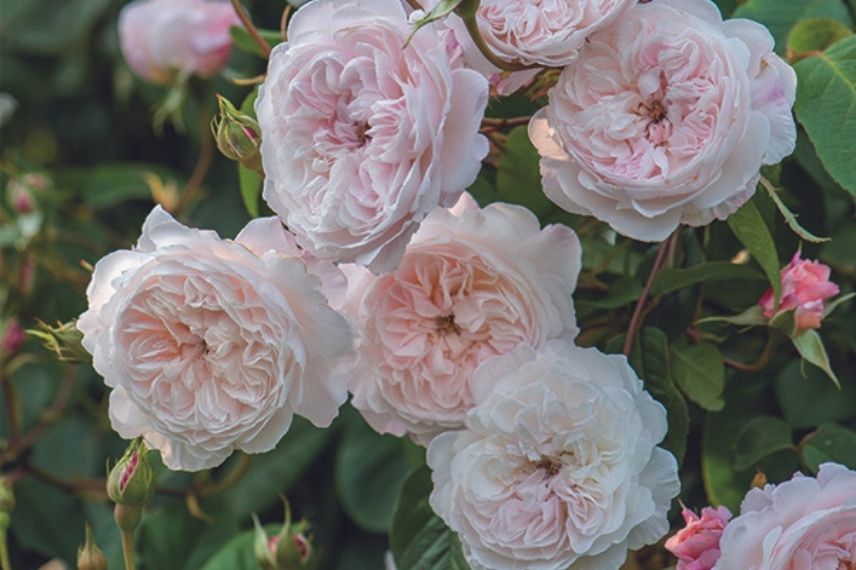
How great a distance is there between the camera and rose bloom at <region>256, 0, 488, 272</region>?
1.85ft

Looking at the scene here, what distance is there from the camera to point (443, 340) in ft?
2.10

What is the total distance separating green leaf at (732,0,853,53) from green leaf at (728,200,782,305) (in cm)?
20

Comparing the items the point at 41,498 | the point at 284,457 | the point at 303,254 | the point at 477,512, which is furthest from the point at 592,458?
the point at 41,498

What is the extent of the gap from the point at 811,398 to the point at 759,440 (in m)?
0.08

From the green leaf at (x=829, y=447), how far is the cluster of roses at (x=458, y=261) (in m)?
0.15

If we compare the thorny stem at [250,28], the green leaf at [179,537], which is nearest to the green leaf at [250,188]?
the thorny stem at [250,28]

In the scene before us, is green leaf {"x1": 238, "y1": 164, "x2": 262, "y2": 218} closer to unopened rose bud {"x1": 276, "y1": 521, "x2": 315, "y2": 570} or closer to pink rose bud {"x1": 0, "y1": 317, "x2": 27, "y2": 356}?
unopened rose bud {"x1": 276, "y1": 521, "x2": 315, "y2": 570}

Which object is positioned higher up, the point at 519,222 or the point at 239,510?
the point at 519,222

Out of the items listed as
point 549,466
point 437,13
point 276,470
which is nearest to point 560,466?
point 549,466

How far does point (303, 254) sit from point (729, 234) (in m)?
0.28

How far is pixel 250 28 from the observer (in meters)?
0.75

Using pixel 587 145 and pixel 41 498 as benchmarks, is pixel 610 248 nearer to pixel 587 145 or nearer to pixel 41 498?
pixel 587 145

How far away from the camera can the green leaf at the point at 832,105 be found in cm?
65

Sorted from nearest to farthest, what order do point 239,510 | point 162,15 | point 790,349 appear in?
point 790,349 < point 239,510 < point 162,15
